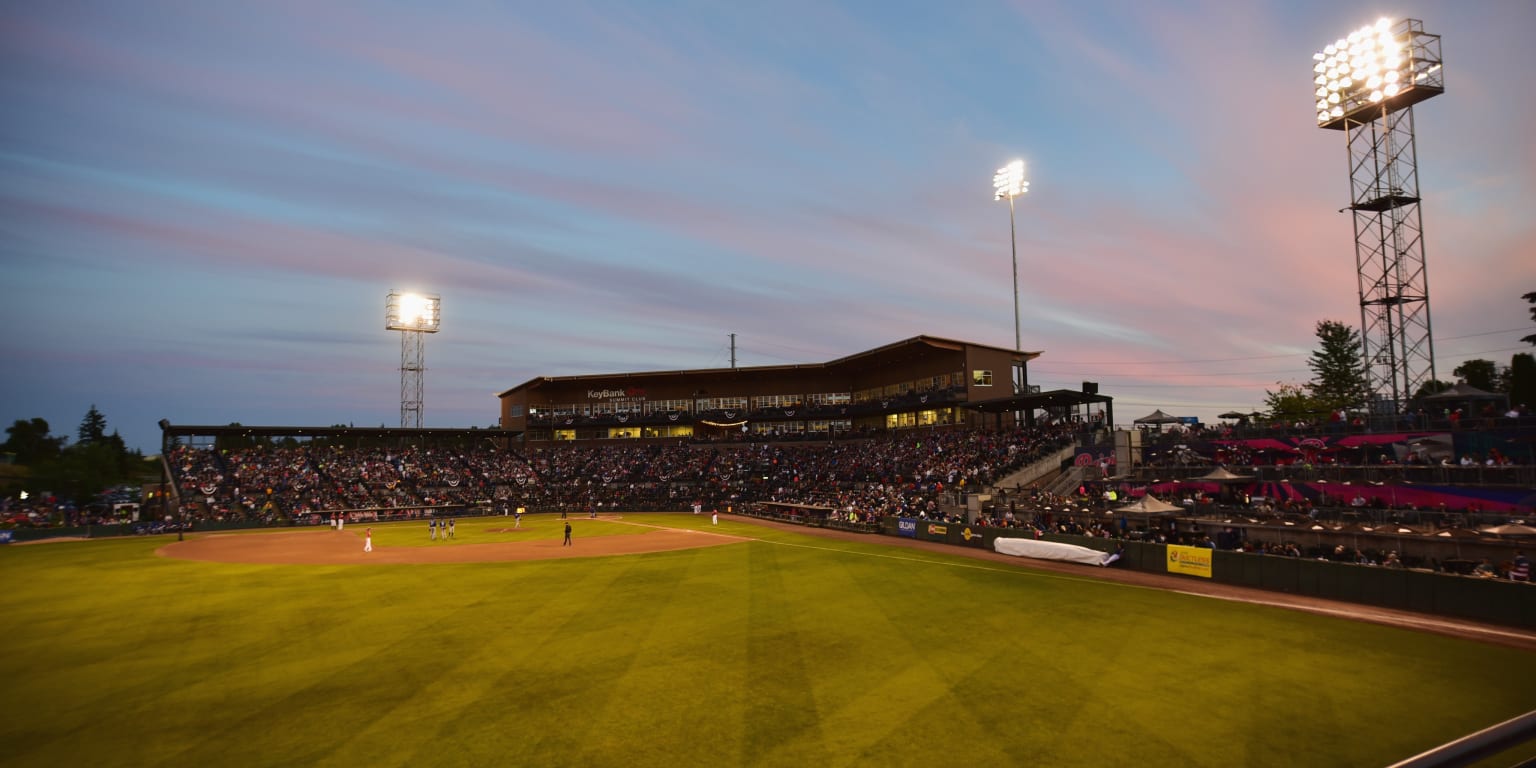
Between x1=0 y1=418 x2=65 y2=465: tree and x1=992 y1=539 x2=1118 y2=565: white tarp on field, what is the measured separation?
150 m

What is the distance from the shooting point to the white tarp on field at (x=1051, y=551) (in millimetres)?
30781

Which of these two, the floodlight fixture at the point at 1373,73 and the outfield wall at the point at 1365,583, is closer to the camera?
the outfield wall at the point at 1365,583

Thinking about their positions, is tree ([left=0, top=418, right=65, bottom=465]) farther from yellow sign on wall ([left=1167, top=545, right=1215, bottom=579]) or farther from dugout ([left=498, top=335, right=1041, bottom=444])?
yellow sign on wall ([left=1167, top=545, right=1215, bottom=579])

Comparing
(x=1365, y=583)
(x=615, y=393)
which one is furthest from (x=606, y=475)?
(x=1365, y=583)

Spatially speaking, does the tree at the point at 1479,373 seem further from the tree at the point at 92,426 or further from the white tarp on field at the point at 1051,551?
the tree at the point at 92,426

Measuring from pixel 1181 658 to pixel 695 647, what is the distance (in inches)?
455

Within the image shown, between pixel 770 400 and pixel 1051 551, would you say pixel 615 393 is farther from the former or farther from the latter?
pixel 1051 551

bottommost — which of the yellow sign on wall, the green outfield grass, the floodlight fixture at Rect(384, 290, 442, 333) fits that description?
the green outfield grass

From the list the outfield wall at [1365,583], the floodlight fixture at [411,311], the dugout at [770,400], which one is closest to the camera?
the outfield wall at [1365,583]

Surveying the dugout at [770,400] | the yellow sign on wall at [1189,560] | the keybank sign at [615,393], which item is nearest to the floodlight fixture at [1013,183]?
the dugout at [770,400]

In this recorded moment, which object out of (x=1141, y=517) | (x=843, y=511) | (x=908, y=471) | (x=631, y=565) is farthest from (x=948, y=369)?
(x=631, y=565)

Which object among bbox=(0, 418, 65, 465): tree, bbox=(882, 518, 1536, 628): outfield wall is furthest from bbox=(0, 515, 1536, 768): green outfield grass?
bbox=(0, 418, 65, 465): tree

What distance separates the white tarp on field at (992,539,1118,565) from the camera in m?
30.8

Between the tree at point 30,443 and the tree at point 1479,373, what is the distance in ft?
628
